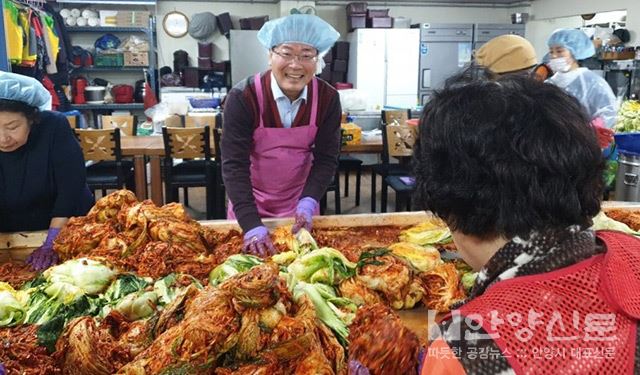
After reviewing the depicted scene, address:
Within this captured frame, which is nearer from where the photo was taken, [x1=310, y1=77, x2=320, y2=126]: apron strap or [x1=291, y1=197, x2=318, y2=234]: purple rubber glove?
[x1=291, y1=197, x2=318, y2=234]: purple rubber glove

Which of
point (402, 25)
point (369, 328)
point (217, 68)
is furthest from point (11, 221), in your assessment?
point (402, 25)

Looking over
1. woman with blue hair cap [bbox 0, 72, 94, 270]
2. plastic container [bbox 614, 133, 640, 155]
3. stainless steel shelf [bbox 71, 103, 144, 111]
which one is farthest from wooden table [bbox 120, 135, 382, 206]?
stainless steel shelf [bbox 71, 103, 144, 111]

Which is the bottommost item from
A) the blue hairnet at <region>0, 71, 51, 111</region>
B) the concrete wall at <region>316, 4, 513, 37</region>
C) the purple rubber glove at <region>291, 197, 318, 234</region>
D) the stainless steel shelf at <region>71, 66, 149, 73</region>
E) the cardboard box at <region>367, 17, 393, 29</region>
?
the purple rubber glove at <region>291, 197, 318, 234</region>

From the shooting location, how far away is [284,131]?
9.02 ft

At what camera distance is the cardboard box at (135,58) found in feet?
33.3

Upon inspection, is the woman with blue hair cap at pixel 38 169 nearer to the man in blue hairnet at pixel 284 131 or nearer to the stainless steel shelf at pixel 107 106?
the man in blue hairnet at pixel 284 131

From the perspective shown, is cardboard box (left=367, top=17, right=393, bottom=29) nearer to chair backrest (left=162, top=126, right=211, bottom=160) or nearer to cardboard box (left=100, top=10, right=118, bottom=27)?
cardboard box (left=100, top=10, right=118, bottom=27)

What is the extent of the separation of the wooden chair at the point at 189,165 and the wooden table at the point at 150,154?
0.18 m

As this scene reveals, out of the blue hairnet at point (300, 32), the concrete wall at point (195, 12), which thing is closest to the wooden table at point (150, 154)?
the blue hairnet at point (300, 32)

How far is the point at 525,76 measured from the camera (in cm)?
103

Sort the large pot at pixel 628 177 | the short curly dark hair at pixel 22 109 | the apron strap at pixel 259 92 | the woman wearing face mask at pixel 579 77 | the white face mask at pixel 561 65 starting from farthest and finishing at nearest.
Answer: the large pot at pixel 628 177 < the white face mask at pixel 561 65 < the woman wearing face mask at pixel 579 77 < the apron strap at pixel 259 92 < the short curly dark hair at pixel 22 109

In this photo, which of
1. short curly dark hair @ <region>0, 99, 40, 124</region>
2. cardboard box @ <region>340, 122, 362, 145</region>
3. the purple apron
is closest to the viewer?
short curly dark hair @ <region>0, 99, 40, 124</region>

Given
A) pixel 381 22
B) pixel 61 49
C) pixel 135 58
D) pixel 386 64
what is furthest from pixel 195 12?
pixel 386 64

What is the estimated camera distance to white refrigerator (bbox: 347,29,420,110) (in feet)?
34.6
